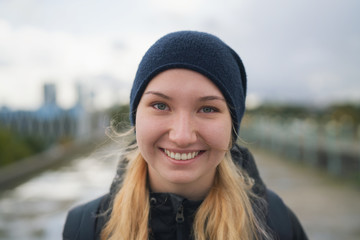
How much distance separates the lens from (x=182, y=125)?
4.91 feet

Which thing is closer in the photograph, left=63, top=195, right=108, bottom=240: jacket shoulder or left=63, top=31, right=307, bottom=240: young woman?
left=63, top=31, right=307, bottom=240: young woman

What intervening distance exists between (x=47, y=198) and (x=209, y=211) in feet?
A: 19.6

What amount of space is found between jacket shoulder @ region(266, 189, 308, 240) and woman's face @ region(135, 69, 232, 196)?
0.44m

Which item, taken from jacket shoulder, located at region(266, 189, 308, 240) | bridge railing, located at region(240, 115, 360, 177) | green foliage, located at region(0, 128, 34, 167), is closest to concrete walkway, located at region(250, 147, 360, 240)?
bridge railing, located at region(240, 115, 360, 177)

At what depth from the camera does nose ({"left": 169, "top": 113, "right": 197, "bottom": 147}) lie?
4.91 feet

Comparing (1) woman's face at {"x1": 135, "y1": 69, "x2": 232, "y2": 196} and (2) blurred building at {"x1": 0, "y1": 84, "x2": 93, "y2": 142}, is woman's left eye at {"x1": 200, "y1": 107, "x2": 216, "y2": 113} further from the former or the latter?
(2) blurred building at {"x1": 0, "y1": 84, "x2": 93, "y2": 142}

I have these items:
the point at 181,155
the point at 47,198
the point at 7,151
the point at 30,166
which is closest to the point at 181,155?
the point at 181,155

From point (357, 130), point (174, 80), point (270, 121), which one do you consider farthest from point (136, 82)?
point (270, 121)

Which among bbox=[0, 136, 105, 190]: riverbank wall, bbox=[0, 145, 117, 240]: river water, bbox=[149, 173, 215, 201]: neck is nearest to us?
bbox=[149, 173, 215, 201]: neck

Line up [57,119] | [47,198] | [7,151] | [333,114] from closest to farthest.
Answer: [47,198] < [7,151] < [57,119] < [333,114]

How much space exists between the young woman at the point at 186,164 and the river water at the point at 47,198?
7.31 ft

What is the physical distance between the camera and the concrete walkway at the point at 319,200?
504cm

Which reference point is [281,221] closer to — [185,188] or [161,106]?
[185,188]

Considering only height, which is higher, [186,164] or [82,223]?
[186,164]
